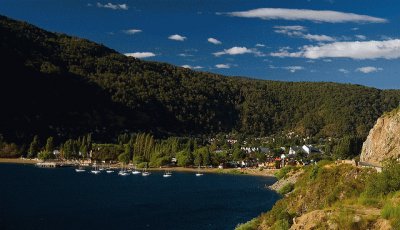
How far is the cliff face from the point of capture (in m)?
81.5

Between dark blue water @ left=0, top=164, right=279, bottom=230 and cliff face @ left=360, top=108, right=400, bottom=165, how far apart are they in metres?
21.3

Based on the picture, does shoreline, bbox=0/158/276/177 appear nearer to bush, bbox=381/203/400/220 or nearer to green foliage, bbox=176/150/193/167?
green foliage, bbox=176/150/193/167

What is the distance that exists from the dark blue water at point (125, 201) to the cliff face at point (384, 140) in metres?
21.3

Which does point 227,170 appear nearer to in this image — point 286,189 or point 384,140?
point 286,189

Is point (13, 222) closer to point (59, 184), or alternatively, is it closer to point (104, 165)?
point (59, 184)

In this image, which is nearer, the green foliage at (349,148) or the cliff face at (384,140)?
the cliff face at (384,140)

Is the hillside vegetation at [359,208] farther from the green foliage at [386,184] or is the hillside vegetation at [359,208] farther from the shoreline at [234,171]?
the shoreline at [234,171]

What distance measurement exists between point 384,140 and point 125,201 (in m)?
51.0

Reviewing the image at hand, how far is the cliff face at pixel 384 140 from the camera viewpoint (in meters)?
81.5

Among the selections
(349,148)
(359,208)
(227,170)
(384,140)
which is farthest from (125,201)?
(349,148)

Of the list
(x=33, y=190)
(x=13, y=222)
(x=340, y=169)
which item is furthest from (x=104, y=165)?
(x=340, y=169)

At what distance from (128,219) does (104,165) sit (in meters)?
118

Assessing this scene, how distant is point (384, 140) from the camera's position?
279 ft

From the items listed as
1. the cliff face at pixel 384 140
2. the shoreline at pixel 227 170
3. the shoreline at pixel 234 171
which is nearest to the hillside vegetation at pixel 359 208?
the cliff face at pixel 384 140
